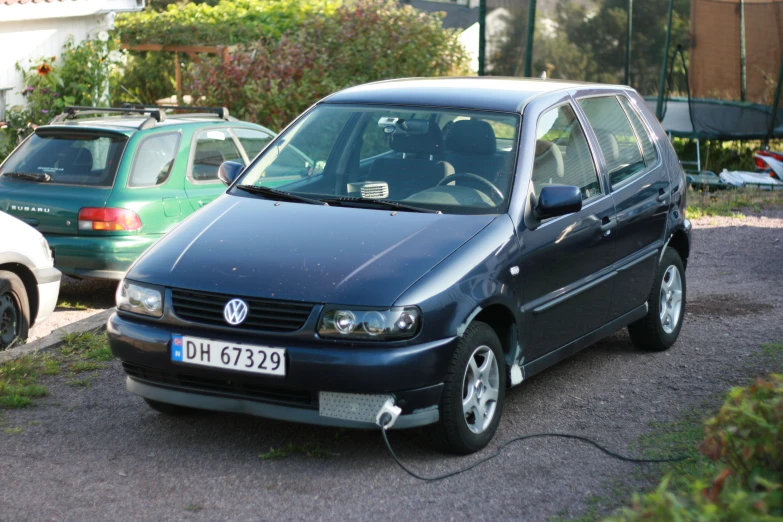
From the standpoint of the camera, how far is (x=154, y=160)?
9070 millimetres

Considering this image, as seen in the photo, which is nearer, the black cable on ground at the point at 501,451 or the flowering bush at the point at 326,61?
the black cable on ground at the point at 501,451

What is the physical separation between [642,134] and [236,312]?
360 centimetres

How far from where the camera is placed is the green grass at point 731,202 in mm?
13867

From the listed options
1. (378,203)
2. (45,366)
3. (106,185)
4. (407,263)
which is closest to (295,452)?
(407,263)

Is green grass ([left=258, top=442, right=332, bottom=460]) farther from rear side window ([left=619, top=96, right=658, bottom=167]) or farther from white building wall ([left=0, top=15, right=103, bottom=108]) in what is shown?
white building wall ([left=0, top=15, right=103, bottom=108])

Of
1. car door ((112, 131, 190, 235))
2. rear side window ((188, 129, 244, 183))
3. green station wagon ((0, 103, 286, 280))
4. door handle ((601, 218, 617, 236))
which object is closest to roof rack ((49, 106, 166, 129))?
green station wagon ((0, 103, 286, 280))

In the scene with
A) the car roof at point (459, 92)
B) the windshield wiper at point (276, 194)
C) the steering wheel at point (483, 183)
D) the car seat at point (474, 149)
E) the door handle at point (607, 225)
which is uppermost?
the car roof at point (459, 92)

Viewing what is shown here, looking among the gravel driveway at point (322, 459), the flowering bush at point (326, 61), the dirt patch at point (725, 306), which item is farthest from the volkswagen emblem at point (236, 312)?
the flowering bush at point (326, 61)

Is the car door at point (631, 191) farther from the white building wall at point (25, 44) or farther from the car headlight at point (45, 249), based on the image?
the white building wall at point (25, 44)

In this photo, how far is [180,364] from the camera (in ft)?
16.5

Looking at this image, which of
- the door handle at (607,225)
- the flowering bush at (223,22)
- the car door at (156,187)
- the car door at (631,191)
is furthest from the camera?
the flowering bush at (223,22)

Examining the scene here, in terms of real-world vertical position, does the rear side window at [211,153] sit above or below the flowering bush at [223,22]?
below

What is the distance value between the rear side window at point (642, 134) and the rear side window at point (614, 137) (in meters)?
0.07

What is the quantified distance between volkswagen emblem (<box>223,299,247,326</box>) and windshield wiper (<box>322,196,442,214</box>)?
106cm
